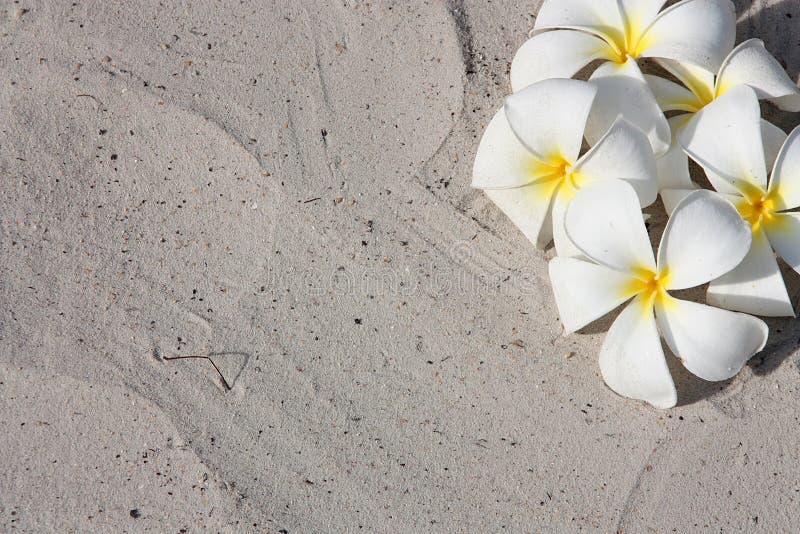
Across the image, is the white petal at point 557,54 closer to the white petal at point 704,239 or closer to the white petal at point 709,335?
the white petal at point 704,239

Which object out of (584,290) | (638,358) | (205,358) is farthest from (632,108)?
(205,358)

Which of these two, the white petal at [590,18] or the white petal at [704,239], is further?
the white petal at [590,18]

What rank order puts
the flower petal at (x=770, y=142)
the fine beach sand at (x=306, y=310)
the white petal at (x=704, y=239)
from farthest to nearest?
the fine beach sand at (x=306, y=310) → the flower petal at (x=770, y=142) → the white petal at (x=704, y=239)

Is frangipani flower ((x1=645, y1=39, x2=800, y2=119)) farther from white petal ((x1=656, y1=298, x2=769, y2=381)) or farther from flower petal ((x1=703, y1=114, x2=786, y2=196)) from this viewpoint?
white petal ((x1=656, y1=298, x2=769, y2=381))

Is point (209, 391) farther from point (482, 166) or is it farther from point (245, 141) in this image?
point (482, 166)

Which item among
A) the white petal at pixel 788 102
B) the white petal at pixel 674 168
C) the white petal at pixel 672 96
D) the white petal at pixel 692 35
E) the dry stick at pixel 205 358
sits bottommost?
the dry stick at pixel 205 358

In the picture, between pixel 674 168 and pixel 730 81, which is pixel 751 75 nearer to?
pixel 730 81

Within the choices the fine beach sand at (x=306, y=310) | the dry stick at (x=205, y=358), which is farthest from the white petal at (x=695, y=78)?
the dry stick at (x=205, y=358)
